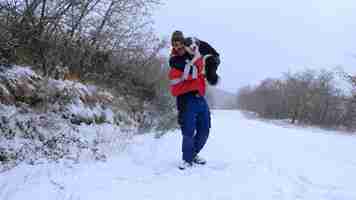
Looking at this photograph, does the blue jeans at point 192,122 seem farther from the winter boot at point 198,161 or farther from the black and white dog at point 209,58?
the black and white dog at point 209,58

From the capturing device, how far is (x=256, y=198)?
3461 mm

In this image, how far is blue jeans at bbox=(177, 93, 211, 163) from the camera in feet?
15.5

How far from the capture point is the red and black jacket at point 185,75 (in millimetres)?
4684

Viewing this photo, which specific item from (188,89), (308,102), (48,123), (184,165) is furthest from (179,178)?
(308,102)

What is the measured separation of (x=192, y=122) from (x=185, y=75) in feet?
1.92

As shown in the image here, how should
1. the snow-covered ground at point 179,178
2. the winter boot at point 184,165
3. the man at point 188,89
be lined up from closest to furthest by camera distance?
the snow-covered ground at point 179,178, the winter boot at point 184,165, the man at point 188,89

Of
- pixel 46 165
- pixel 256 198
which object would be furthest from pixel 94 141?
pixel 256 198

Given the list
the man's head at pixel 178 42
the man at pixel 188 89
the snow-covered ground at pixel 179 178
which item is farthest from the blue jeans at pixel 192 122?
the man's head at pixel 178 42

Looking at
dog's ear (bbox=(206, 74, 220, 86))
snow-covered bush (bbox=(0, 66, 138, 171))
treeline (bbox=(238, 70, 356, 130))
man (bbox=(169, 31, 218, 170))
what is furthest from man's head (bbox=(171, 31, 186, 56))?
treeline (bbox=(238, 70, 356, 130))

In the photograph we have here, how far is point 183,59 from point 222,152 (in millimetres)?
1726

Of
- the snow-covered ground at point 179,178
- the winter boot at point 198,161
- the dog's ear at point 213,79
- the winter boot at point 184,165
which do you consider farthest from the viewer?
the dog's ear at point 213,79

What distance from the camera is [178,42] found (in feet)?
15.3

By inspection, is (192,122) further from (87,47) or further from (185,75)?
(87,47)

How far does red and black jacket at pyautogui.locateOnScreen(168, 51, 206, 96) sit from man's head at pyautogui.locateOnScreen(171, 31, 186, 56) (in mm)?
71
